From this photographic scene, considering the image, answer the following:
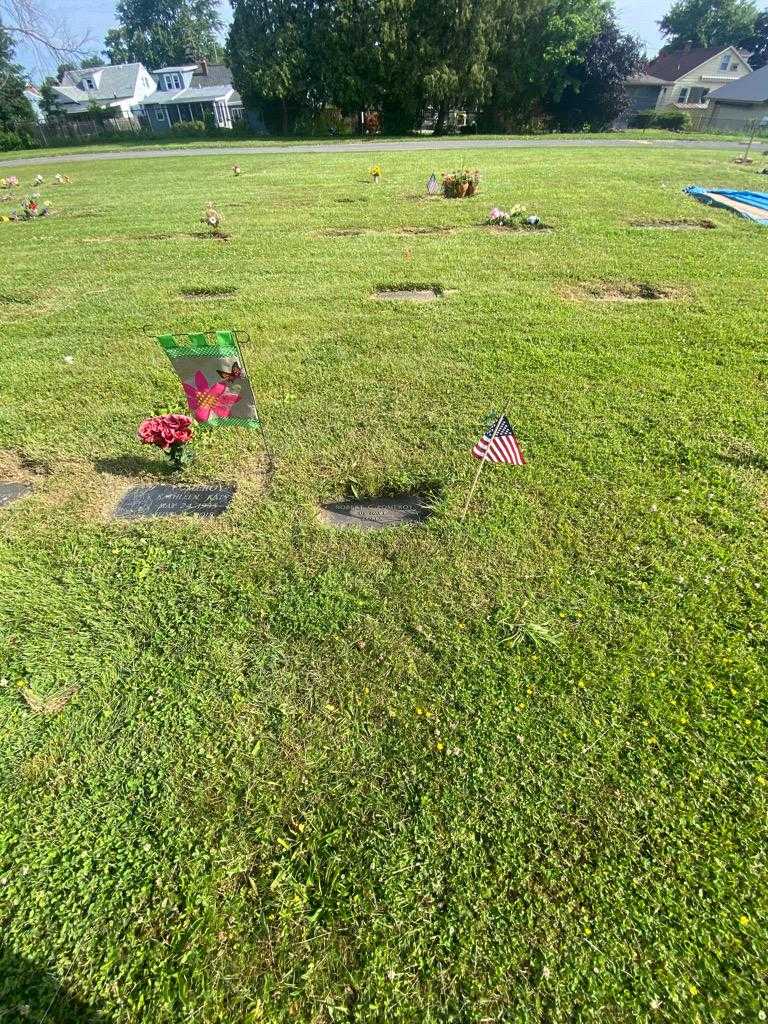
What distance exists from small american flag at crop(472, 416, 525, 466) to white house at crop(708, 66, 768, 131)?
49.3 metres

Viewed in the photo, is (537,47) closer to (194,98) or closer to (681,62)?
(681,62)

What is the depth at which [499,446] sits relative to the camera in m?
A: 3.25

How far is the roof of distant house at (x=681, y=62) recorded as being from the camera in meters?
45.7

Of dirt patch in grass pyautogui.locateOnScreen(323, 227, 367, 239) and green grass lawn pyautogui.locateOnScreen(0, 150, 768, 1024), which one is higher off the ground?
dirt patch in grass pyautogui.locateOnScreen(323, 227, 367, 239)

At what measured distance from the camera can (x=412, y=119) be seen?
100 feet

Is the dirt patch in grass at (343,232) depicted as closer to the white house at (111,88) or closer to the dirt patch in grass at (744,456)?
the dirt patch in grass at (744,456)

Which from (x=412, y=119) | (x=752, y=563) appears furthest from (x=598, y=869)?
(x=412, y=119)

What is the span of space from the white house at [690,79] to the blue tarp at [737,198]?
4571cm

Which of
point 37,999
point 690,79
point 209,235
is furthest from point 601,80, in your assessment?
point 37,999

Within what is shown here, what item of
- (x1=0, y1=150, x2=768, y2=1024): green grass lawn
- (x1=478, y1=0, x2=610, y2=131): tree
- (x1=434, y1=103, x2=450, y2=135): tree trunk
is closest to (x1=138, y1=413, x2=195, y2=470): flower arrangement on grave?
(x1=0, y1=150, x2=768, y2=1024): green grass lawn

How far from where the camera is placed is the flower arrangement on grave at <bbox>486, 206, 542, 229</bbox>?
9.67 meters

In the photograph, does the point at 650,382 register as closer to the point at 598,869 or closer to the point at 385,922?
the point at 598,869

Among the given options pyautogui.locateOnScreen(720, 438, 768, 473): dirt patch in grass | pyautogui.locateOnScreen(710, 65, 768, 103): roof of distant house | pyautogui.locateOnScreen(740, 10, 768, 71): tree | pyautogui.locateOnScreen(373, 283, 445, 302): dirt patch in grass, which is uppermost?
pyautogui.locateOnScreen(740, 10, 768, 71): tree

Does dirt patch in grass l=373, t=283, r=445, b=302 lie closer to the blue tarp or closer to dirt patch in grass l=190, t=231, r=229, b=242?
dirt patch in grass l=190, t=231, r=229, b=242
